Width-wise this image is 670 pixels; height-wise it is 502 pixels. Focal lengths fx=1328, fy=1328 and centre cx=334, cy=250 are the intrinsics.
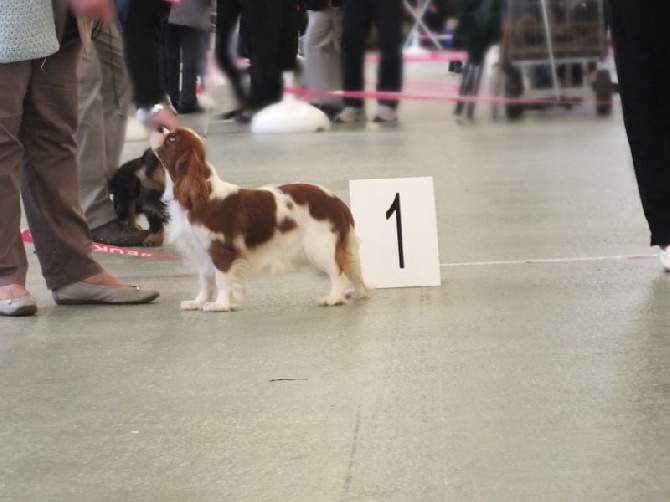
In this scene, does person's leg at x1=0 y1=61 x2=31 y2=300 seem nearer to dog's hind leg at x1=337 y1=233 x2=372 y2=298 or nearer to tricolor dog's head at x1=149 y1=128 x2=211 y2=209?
tricolor dog's head at x1=149 y1=128 x2=211 y2=209

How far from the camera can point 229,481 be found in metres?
2.21

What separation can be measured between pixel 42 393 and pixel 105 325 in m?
0.73

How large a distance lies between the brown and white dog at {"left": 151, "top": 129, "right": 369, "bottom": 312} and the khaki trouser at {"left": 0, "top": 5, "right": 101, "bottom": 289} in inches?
10.8

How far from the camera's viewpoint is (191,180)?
364 cm

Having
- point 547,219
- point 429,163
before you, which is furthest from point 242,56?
point 547,219

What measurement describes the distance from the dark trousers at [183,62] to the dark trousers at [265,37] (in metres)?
1.13

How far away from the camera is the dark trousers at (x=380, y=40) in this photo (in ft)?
27.8

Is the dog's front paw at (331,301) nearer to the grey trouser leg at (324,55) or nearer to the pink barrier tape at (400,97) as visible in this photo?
the pink barrier tape at (400,97)

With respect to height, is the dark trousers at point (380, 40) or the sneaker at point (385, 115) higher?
the dark trousers at point (380, 40)

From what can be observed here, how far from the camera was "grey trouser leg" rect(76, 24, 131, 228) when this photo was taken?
188 inches

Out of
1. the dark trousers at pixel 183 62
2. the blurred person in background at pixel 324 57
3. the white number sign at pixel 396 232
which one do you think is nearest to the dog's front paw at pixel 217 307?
the white number sign at pixel 396 232

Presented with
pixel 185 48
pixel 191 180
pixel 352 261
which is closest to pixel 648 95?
pixel 352 261

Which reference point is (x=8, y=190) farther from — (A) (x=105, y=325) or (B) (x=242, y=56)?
(B) (x=242, y=56)

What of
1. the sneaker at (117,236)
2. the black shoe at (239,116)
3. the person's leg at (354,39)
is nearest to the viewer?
the sneaker at (117,236)
